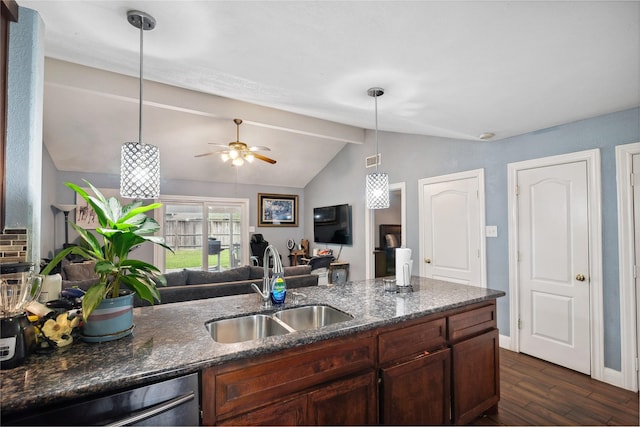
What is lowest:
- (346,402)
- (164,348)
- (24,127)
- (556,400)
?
(556,400)

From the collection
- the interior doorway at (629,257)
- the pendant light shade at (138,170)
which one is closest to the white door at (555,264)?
the interior doorway at (629,257)

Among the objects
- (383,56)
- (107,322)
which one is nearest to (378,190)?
(383,56)

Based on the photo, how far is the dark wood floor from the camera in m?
2.11

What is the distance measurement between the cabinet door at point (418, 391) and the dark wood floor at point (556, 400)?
0.59 meters

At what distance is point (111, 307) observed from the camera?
1.24 m

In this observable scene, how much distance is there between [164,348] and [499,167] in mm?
3505

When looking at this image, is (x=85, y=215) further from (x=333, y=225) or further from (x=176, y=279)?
(x=333, y=225)

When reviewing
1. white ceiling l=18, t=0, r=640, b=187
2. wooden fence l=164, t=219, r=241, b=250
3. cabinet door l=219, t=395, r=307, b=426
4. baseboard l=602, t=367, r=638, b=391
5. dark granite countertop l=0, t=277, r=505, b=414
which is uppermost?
Answer: white ceiling l=18, t=0, r=640, b=187

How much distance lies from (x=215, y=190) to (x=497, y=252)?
5353 mm

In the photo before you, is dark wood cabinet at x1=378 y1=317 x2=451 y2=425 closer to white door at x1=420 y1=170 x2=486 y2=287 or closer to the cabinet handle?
the cabinet handle

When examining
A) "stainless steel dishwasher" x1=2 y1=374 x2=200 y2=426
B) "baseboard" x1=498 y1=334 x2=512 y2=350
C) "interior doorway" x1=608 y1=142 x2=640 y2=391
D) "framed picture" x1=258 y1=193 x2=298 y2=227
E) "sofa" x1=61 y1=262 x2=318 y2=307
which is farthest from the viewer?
"framed picture" x1=258 y1=193 x2=298 y2=227

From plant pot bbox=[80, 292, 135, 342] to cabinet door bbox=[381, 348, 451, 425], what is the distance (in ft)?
4.04

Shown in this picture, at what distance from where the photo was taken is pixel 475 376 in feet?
6.54

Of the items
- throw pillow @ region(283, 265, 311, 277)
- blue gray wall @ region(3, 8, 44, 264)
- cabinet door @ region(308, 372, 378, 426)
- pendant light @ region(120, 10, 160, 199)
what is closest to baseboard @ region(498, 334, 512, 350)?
throw pillow @ region(283, 265, 311, 277)
